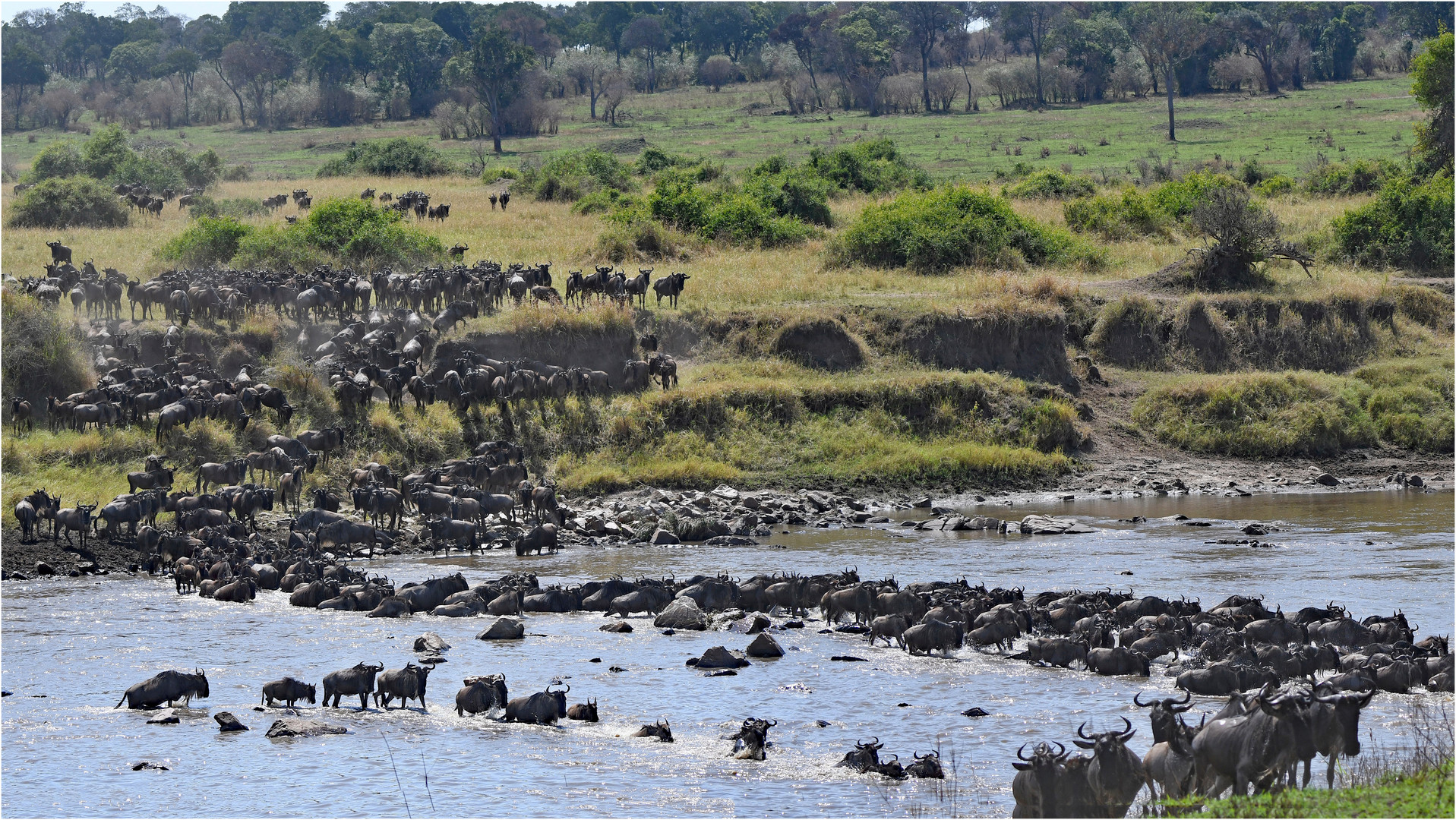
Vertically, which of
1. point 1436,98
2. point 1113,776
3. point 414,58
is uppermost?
point 414,58

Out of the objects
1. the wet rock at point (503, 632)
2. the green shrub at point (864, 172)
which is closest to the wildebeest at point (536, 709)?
the wet rock at point (503, 632)

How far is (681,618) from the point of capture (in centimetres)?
1850

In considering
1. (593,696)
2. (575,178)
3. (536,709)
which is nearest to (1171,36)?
(575,178)

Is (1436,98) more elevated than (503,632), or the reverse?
(1436,98)

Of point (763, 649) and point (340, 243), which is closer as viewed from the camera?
point (763, 649)

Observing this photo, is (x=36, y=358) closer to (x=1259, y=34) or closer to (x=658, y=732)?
(x=658, y=732)

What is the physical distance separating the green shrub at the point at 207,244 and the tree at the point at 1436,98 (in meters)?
37.8

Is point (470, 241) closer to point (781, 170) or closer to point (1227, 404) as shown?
point (781, 170)

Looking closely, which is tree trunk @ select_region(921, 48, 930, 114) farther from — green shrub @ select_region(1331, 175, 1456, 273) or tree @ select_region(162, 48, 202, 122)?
green shrub @ select_region(1331, 175, 1456, 273)

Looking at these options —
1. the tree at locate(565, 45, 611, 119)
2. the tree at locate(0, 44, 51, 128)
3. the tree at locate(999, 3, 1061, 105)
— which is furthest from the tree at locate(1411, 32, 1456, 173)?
the tree at locate(0, 44, 51, 128)

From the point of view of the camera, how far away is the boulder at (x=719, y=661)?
16266 millimetres

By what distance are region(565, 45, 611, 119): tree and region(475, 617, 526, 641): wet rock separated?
84.0 meters

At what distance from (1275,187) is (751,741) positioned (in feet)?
151

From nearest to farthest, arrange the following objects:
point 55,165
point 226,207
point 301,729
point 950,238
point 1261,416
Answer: point 301,729
point 1261,416
point 950,238
point 226,207
point 55,165
